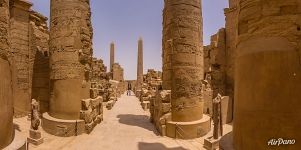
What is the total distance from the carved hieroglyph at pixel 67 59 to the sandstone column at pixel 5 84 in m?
6.22

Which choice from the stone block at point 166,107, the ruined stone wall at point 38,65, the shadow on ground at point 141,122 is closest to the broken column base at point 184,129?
the stone block at point 166,107

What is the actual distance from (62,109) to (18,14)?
21.0 ft

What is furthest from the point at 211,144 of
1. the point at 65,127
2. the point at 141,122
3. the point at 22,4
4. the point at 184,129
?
the point at 22,4

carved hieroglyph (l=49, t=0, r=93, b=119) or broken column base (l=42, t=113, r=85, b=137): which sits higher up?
carved hieroglyph (l=49, t=0, r=93, b=119)

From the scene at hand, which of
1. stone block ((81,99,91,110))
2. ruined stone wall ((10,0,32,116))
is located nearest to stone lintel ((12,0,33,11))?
ruined stone wall ((10,0,32,116))

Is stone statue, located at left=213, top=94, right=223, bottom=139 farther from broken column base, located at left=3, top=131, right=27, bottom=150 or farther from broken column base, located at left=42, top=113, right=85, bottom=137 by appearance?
broken column base, located at left=3, top=131, right=27, bottom=150

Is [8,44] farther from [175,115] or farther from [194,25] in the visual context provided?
[194,25]

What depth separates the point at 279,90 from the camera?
109 inches

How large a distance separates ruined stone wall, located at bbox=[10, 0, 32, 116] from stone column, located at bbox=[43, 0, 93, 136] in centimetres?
290

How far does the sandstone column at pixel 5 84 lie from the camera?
116 inches

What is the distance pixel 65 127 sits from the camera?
29.2ft

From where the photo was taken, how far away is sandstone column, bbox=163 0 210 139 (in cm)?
937

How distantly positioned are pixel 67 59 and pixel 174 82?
15.2 ft

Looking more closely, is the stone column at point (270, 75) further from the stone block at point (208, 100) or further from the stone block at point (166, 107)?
the stone block at point (208, 100)
